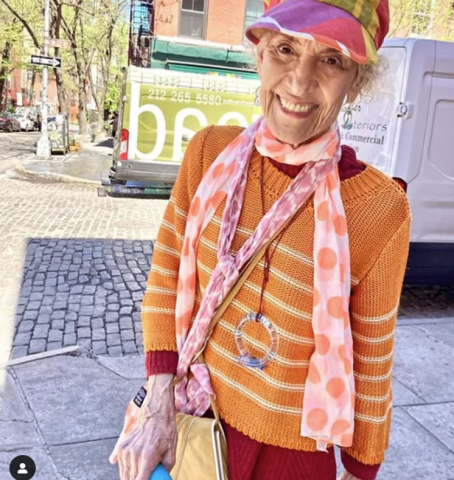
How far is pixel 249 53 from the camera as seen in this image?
162 cm

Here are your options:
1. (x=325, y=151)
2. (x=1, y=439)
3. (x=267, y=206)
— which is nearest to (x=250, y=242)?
(x=267, y=206)

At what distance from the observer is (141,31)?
23219 millimetres

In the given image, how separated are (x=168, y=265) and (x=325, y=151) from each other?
0.53m

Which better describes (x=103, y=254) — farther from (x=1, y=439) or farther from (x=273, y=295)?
(x=273, y=295)

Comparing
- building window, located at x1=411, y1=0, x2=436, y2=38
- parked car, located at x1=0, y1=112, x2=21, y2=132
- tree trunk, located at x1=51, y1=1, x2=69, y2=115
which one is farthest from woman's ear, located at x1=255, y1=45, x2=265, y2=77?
parked car, located at x1=0, y1=112, x2=21, y2=132

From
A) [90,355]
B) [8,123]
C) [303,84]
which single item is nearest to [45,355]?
[90,355]

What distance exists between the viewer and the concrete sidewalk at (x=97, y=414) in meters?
3.12

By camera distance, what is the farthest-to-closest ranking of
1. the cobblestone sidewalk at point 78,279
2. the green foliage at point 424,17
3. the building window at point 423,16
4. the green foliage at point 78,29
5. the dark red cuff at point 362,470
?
1. the green foliage at point 78,29
2. the building window at point 423,16
3. the green foliage at point 424,17
4. the cobblestone sidewalk at point 78,279
5. the dark red cuff at point 362,470

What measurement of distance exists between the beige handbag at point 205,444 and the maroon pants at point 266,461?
0.04m

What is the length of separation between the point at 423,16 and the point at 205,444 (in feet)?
55.1

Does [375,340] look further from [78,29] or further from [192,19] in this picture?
[78,29]

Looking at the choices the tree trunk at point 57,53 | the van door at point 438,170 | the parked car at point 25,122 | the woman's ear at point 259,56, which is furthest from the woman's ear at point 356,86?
the parked car at point 25,122

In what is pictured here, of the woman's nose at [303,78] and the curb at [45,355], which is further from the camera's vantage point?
the curb at [45,355]

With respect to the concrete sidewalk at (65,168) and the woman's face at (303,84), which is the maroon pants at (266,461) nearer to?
the woman's face at (303,84)
